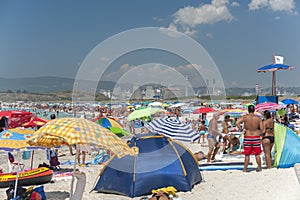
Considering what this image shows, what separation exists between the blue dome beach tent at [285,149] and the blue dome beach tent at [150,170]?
1.83 meters

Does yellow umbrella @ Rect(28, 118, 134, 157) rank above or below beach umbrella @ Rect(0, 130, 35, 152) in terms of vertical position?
above

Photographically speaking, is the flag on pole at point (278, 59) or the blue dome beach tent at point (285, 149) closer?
the blue dome beach tent at point (285, 149)

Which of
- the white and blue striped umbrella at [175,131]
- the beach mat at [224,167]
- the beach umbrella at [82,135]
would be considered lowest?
the beach mat at [224,167]

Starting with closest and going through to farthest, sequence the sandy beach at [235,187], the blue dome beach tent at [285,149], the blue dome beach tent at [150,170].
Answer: the sandy beach at [235,187] → the blue dome beach tent at [150,170] → the blue dome beach tent at [285,149]

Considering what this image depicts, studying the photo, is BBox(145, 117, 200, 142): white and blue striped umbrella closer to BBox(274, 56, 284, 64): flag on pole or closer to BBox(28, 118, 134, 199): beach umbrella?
BBox(28, 118, 134, 199): beach umbrella

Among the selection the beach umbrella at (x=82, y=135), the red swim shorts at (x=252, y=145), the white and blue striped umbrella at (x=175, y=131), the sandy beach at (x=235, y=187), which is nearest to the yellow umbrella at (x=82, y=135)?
the beach umbrella at (x=82, y=135)

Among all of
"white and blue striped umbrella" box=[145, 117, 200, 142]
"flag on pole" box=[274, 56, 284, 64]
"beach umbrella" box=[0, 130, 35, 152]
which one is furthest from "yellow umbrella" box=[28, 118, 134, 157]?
"flag on pole" box=[274, 56, 284, 64]

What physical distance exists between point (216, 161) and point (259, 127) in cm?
227

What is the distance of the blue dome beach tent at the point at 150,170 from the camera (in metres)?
6.24

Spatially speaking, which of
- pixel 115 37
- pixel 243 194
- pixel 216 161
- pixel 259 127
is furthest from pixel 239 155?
pixel 115 37

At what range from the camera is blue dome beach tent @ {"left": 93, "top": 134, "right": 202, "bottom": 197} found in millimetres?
6242

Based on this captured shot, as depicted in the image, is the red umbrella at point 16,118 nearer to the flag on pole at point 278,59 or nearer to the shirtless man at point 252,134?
the shirtless man at point 252,134

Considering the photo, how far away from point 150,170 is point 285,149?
3.09 meters

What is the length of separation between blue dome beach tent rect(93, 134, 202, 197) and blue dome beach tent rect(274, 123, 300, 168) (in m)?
1.83
